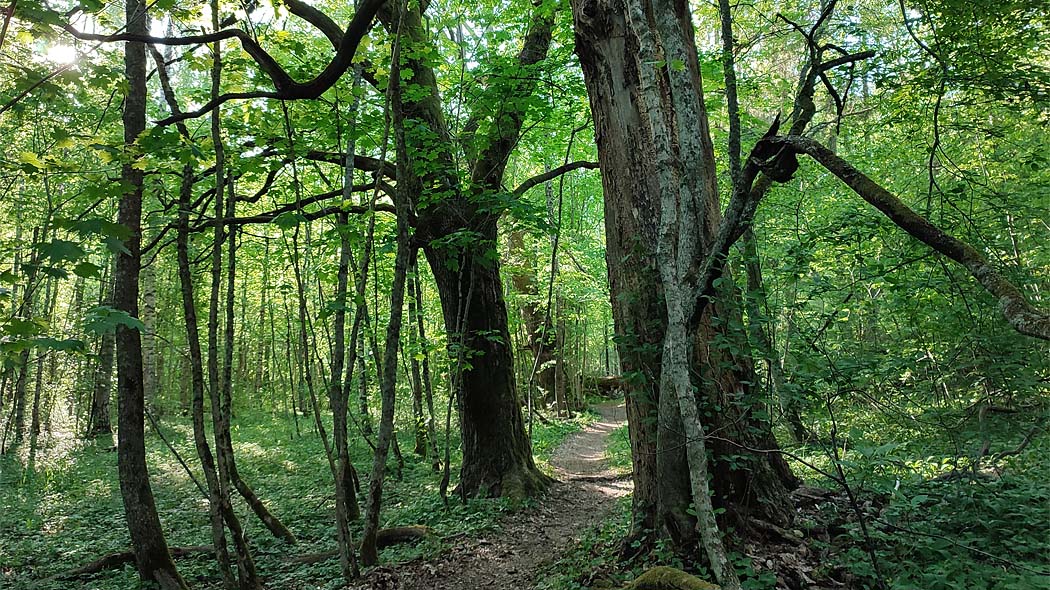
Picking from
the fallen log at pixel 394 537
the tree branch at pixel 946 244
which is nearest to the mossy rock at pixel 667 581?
the tree branch at pixel 946 244

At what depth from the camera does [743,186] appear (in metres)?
3.37

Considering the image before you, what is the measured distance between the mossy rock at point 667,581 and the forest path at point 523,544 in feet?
6.49

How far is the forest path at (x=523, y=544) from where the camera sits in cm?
539

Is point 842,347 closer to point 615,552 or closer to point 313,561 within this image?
point 615,552

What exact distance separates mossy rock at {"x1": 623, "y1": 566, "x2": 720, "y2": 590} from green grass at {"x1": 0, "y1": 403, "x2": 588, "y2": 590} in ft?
10.9

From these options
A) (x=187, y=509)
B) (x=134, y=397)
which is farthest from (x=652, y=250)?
(x=187, y=509)

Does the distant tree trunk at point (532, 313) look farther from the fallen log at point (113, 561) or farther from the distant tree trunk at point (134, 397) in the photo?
the distant tree trunk at point (134, 397)

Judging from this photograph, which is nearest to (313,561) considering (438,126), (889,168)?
(438,126)

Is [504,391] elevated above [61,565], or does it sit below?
above

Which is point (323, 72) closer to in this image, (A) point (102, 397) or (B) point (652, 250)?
(B) point (652, 250)

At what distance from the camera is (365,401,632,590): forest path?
5391 mm

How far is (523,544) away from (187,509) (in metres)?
6.19

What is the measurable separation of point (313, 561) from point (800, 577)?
5.20 m

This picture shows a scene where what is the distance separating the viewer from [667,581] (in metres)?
3.34
